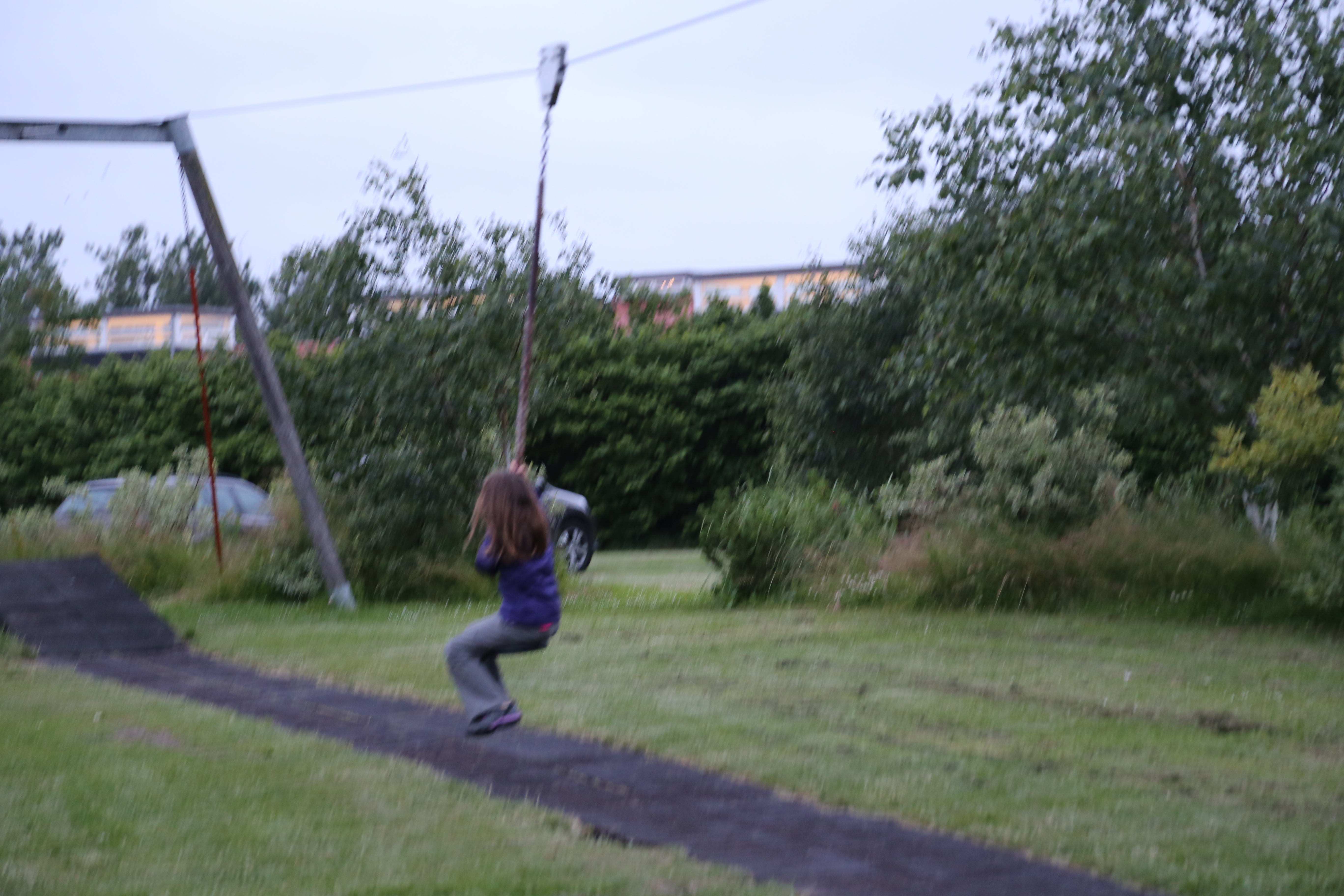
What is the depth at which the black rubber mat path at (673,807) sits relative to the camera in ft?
15.5

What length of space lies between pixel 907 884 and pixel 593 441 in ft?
72.5

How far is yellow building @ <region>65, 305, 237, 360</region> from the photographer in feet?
164

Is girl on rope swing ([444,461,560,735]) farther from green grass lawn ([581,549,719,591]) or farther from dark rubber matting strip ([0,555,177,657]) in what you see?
green grass lawn ([581,549,719,591])

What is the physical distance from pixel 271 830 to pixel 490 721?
2040mm

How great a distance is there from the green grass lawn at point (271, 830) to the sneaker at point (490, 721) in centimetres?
67

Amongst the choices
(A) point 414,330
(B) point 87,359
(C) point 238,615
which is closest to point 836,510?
(A) point 414,330

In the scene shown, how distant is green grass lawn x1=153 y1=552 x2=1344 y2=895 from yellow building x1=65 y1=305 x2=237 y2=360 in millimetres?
33237

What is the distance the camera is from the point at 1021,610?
1280 centimetres

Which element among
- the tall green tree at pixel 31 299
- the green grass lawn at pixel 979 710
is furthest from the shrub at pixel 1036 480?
the tall green tree at pixel 31 299

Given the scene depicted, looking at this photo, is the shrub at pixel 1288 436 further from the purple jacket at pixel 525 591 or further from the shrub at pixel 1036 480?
the purple jacket at pixel 525 591

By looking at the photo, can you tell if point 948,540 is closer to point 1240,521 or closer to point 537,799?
point 1240,521

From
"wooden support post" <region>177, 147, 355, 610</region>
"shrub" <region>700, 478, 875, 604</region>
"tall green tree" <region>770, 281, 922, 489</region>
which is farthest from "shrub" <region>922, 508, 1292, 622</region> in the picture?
"tall green tree" <region>770, 281, 922, 489</region>

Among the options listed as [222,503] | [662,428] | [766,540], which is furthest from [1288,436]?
[662,428]

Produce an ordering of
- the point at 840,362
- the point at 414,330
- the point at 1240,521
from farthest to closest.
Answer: the point at 840,362 < the point at 414,330 < the point at 1240,521
